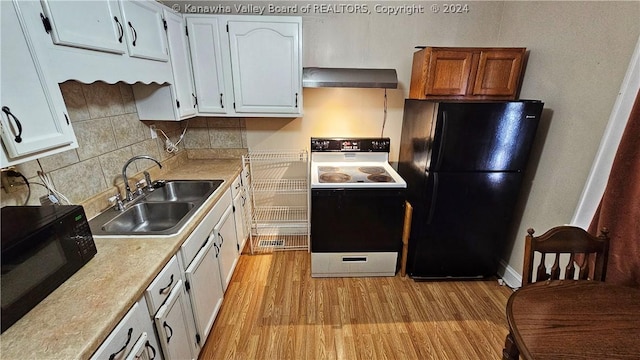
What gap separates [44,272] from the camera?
2.84ft

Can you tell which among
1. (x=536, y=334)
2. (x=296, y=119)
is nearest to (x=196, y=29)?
(x=296, y=119)

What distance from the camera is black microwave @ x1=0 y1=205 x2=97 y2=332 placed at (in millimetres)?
756

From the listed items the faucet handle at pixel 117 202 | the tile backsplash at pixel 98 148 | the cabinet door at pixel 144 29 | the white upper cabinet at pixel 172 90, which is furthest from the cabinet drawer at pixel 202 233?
Result: the cabinet door at pixel 144 29

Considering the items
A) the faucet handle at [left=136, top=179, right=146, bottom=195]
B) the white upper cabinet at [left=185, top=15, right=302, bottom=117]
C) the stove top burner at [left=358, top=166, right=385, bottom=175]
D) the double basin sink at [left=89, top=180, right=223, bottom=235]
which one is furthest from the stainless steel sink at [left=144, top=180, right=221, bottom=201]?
the stove top burner at [left=358, top=166, right=385, bottom=175]

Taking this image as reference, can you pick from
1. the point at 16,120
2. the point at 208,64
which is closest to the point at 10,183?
the point at 16,120

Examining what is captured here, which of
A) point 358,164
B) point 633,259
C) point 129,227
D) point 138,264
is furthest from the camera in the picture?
point 358,164

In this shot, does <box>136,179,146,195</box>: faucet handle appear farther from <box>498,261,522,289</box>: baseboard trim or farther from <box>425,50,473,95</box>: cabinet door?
<box>498,261,522,289</box>: baseboard trim

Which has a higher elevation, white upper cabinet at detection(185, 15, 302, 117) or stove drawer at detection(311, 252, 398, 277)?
white upper cabinet at detection(185, 15, 302, 117)

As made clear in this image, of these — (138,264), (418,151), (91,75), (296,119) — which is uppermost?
(91,75)

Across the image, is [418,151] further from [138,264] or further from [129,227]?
[129,227]

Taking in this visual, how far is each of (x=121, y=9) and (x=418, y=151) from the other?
6.70ft

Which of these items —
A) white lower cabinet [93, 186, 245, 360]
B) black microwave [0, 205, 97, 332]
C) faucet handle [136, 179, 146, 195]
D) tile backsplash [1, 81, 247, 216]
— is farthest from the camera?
faucet handle [136, 179, 146, 195]

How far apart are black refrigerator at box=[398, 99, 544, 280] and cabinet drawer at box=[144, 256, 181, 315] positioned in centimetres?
168

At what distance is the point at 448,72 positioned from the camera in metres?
1.96
